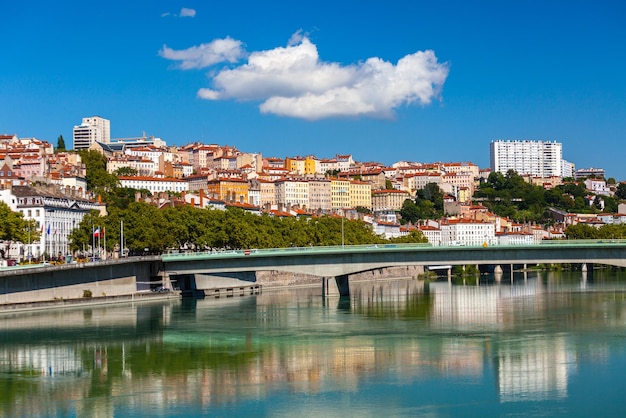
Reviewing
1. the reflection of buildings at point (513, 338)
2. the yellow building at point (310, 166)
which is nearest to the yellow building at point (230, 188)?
the yellow building at point (310, 166)

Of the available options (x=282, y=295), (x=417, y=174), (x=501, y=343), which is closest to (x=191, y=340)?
(x=501, y=343)

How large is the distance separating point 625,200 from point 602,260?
5647 inches

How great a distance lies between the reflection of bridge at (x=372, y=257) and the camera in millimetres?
57500

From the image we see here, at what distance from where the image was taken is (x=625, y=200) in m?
194

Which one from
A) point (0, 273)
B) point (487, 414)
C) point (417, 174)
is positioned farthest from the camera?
point (417, 174)

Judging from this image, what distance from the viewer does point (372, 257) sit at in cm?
6212

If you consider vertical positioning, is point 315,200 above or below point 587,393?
above

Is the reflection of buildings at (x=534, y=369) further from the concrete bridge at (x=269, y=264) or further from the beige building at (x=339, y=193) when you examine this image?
the beige building at (x=339, y=193)

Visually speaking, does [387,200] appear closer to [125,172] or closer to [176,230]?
[125,172]

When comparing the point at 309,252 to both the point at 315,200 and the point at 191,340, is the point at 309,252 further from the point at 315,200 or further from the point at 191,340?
the point at 315,200

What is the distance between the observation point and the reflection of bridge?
189 feet

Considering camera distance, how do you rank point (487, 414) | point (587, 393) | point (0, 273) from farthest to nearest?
1. point (0, 273)
2. point (587, 393)
3. point (487, 414)

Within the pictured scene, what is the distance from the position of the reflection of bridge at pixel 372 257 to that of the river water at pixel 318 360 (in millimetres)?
2653

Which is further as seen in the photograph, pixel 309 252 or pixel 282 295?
pixel 282 295
